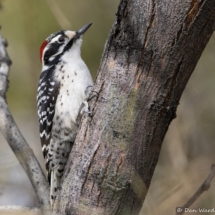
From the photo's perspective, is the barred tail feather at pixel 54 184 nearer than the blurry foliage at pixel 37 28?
Yes

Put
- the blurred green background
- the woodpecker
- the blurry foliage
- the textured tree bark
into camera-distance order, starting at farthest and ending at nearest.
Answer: the blurry foliage
the blurred green background
the woodpecker
the textured tree bark

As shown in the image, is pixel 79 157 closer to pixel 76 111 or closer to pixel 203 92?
pixel 76 111

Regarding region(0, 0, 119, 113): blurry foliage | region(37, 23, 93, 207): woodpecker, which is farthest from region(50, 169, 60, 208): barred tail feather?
region(0, 0, 119, 113): blurry foliage

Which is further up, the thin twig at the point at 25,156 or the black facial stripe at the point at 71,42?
the black facial stripe at the point at 71,42

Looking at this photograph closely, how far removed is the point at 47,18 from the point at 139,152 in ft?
13.6

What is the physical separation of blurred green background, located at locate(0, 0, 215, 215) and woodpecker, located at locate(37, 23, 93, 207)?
0.60 meters

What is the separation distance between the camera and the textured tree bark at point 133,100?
187 cm

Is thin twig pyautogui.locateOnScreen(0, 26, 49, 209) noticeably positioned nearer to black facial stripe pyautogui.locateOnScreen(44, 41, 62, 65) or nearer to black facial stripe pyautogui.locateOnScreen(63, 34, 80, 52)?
black facial stripe pyautogui.locateOnScreen(44, 41, 62, 65)

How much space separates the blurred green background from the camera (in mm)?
3527

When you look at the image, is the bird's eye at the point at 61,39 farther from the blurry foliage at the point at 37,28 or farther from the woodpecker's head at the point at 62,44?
the blurry foliage at the point at 37,28

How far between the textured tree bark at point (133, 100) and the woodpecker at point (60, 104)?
97 centimetres

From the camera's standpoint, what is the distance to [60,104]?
3.30 m

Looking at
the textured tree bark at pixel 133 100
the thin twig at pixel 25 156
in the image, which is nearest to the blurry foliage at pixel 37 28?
the thin twig at pixel 25 156

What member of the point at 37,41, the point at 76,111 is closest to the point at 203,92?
the point at 76,111
